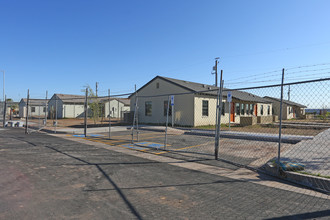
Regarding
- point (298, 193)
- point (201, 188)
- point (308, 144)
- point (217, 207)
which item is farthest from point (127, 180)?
point (308, 144)

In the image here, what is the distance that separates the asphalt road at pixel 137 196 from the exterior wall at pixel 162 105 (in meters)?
14.9

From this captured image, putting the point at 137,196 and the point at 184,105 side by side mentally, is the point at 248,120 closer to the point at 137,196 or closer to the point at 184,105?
the point at 184,105

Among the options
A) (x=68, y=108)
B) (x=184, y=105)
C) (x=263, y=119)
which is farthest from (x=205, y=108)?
(x=68, y=108)

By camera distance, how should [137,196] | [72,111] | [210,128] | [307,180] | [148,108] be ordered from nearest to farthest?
[137,196], [307,180], [210,128], [148,108], [72,111]

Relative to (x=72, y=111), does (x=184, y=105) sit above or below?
above

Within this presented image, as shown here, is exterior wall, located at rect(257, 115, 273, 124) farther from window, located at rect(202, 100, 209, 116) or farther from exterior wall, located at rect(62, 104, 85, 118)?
exterior wall, located at rect(62, 104, 85, 118)

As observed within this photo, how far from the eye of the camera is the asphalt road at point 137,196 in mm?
3456

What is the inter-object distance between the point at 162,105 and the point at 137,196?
19.4m

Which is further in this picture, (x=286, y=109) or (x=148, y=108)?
→ (x=286, y=109)

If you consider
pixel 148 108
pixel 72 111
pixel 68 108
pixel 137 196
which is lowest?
pixel 137 196

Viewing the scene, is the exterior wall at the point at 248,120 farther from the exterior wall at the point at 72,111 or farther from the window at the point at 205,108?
the exterior wall at the point at 72,111

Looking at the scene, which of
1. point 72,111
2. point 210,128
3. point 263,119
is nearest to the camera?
point 210,128

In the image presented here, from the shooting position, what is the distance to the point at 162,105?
23391 millimetres

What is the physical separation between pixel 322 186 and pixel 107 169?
5.48 meters
